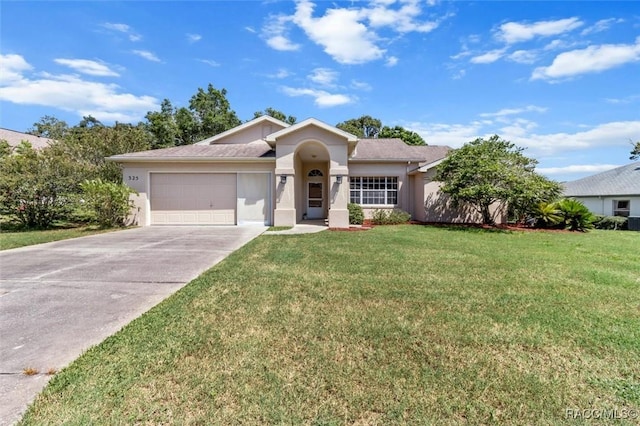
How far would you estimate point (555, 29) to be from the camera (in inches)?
442

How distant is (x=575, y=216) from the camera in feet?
48.9

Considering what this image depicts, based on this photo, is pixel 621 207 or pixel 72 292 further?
pixel 621 207

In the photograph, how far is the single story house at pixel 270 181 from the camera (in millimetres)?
14562

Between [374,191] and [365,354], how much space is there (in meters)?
15.1

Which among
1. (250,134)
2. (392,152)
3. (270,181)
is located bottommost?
(270,181)

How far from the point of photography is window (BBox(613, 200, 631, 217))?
64.5ft

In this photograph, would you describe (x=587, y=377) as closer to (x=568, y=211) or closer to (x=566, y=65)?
(x=568, y=211)

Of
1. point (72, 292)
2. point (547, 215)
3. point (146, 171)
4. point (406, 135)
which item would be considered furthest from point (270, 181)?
point (406, 135)

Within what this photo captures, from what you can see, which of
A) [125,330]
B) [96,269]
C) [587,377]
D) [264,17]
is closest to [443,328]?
[587,377]

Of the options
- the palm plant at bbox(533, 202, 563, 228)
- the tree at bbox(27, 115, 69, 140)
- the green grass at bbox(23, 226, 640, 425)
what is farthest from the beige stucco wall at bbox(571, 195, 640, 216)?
the tree at bbox(27, 115, 69, 140)

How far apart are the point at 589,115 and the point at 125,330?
21.4m

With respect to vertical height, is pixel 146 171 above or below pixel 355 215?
above

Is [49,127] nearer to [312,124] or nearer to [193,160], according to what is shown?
[193,160]

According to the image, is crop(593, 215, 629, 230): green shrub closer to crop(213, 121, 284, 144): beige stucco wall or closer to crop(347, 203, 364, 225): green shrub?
crop(347, 203, 364, 225): green shrub
